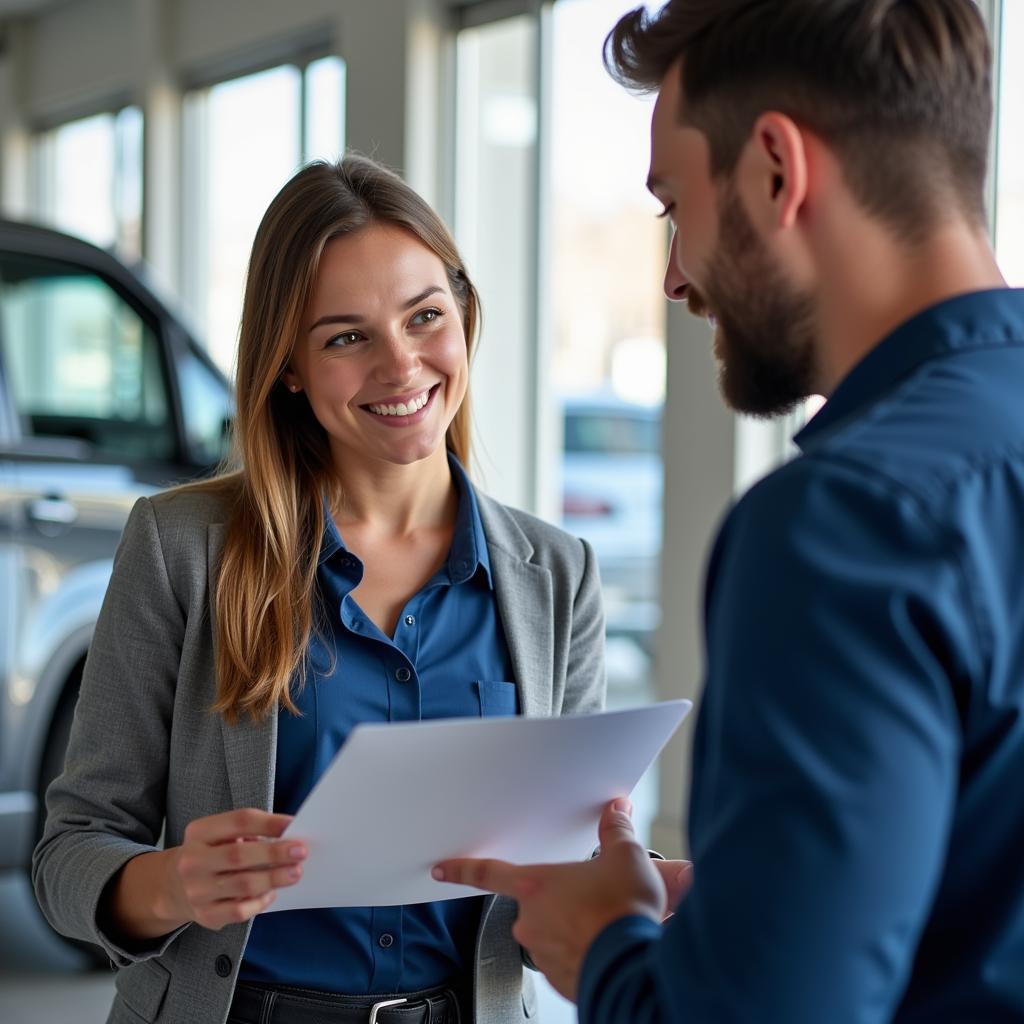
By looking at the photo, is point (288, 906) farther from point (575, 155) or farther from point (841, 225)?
point (575, 155)

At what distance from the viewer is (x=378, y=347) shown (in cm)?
152

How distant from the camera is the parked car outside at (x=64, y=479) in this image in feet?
10.6

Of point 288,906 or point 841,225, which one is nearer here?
point 841,225

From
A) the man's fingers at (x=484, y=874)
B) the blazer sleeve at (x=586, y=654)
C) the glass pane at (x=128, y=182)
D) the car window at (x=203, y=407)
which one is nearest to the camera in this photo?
the man's fingers at (x=484, y=874)

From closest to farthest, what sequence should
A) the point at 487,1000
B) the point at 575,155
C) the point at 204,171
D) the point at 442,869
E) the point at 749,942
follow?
the point at 749,942
the point at 442,869
the point at 487,1000
the point at 575,155
the point at 204,171

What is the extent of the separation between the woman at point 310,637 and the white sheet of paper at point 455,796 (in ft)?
0.25

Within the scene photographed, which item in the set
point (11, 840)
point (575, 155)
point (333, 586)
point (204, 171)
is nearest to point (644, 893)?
point (333, 586)

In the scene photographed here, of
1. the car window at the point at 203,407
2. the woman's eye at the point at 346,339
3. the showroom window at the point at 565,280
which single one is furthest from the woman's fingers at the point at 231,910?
the showroom window at the point at 565,280

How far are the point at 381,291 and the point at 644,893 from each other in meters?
0.84

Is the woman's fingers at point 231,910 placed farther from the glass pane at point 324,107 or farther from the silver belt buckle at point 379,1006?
the glass pane at point 324,107

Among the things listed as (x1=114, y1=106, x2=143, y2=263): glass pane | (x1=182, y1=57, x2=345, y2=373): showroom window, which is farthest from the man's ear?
(x1=114, y1=106, x2=143, y2=263): glass pane

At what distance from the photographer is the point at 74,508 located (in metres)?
3.33

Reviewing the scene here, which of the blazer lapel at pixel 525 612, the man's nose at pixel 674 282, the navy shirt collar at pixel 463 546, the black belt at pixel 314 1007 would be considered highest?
the man's nose at pixel 674 282

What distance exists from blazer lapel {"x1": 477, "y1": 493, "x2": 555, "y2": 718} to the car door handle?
1.99 m
